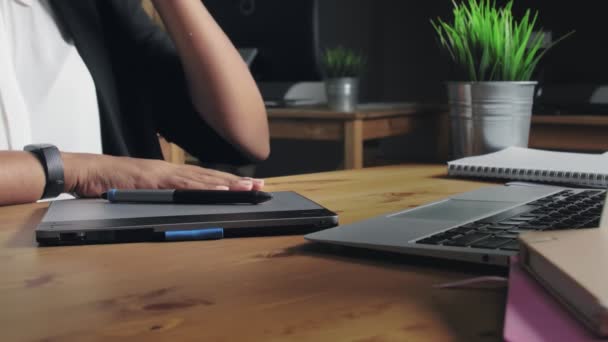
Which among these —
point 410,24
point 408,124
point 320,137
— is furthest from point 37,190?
point 410,24

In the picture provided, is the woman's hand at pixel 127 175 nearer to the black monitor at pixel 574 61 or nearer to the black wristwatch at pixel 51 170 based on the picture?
the black wristwatch at pixel 51 170

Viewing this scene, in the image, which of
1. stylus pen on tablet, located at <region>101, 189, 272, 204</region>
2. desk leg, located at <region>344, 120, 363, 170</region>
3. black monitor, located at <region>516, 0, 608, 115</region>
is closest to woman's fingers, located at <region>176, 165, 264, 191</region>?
stylus pen on tablet, located at <region>101, 189, 272, 204</region>

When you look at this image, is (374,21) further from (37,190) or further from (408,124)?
(37,190)

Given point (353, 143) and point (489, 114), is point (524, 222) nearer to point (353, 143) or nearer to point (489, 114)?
point (489, 114)

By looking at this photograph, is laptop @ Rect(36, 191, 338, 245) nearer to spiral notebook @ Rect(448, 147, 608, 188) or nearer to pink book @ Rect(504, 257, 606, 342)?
pink book @ Rect(504, 257, 606, 342)

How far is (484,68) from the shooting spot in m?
1.16

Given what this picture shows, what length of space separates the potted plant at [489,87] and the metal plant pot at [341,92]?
3.76ft

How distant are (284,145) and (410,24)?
797mm

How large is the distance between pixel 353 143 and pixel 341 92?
0.26m

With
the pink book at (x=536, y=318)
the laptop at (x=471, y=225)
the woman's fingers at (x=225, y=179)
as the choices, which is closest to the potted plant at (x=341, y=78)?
the woman's fingers at (x=225, y=179)

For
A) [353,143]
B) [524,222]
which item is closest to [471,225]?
[524,222]

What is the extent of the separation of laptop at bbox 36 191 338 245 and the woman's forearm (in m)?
0.64

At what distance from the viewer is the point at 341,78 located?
7.70ft

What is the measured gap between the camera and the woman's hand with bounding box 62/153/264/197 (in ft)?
2.82
